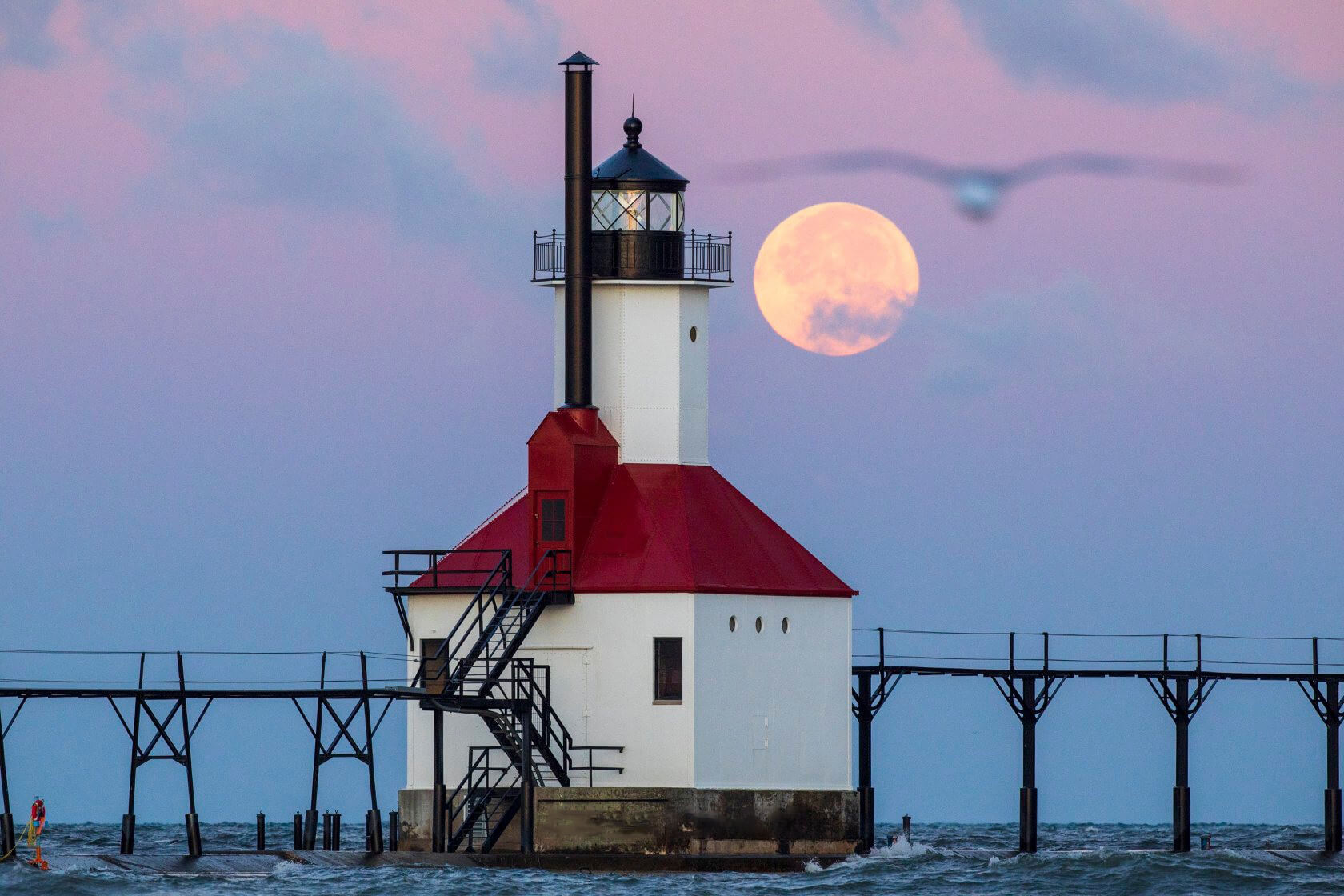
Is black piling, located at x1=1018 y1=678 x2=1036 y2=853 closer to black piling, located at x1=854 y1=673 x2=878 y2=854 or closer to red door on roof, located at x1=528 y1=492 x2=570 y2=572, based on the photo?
black piling, located at x1=854 y1=673 x2=878 y2=854

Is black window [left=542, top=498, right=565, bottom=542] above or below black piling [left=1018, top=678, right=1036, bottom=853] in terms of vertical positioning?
above

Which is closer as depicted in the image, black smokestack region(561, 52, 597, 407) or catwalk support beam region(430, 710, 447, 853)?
catwalk support beam region(430, 710, 447, 853)

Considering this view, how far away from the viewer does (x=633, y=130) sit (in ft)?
200

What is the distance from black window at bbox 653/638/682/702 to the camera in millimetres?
55188

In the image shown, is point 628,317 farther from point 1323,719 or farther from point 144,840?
point 144,840

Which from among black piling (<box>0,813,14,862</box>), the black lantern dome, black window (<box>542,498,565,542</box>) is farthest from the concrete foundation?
the black lantern dome

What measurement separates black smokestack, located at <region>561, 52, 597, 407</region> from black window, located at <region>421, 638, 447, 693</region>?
229 inches

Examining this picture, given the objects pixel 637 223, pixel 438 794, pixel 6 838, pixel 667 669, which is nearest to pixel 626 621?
pixel 667 669

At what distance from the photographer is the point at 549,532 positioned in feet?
187

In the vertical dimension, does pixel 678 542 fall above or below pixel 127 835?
above

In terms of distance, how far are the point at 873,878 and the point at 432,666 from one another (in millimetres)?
10182

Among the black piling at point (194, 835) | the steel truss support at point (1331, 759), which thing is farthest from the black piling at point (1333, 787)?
the black piling at point (194, 835)

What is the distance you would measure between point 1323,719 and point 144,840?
3983 cm

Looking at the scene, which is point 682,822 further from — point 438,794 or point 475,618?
point 475,618
